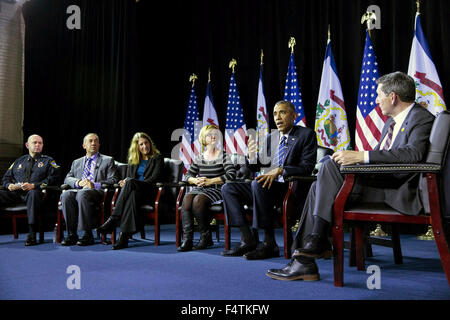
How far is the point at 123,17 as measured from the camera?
6332mm

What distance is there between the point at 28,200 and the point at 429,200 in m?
3.53

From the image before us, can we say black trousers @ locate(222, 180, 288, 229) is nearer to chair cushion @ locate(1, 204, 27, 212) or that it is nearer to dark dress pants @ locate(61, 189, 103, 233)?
dark dress pants @ locate(61, 189, 103, 233)

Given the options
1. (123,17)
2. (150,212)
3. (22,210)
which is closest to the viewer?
(150,212)

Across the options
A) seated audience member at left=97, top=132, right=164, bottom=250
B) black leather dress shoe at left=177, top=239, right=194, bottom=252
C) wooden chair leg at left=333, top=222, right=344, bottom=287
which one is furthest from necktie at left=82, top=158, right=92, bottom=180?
wooden chair leg at left=333, top=222, right=344, bottom=287

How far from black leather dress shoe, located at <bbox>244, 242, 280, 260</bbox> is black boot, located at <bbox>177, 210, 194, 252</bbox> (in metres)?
0.67

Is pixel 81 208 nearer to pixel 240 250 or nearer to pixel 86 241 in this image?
pixel 86 241

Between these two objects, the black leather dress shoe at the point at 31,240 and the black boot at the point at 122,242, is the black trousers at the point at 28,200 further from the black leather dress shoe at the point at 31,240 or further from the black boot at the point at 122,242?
the black boot at the point at 122,242

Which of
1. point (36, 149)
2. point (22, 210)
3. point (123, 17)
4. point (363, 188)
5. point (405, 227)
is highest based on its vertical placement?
point (123, 17)

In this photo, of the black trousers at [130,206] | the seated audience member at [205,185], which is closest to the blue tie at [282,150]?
the seated audience member at [205,185]

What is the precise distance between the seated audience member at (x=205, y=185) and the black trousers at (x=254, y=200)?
35cm

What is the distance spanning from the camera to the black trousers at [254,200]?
2830mm

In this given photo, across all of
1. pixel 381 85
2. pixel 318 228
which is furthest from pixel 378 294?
pixel 381 85
